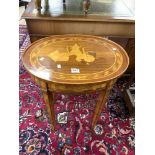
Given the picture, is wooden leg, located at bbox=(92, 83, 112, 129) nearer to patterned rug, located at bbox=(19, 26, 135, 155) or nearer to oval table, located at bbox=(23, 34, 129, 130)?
oval table, located at bbox=(23, 34, 129, 130)

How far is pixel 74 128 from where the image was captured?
132cm

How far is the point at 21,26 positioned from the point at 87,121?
1.71 metres

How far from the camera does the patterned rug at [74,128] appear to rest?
1189 millimetres

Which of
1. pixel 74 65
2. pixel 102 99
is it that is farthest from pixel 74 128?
pixel 74 65

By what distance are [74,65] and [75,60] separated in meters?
0.05

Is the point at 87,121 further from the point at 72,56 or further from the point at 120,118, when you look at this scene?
the point at 72,56

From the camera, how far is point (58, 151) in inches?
46.1

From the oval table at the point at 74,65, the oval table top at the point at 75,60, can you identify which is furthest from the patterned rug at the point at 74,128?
the oval table top at the point at 75,60

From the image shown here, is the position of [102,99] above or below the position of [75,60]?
below

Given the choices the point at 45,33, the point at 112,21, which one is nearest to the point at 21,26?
the point at 45,33

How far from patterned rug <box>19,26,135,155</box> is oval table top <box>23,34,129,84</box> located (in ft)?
1.71

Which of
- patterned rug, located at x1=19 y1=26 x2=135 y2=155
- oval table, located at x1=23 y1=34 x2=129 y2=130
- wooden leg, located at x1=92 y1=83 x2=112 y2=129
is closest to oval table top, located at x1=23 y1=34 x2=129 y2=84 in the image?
oval table, located at x1=23 y1=34 x2=129 y2=130

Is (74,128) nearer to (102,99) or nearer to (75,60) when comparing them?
(102,99)

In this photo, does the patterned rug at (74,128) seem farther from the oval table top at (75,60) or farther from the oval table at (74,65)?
the oval table top at (75,60)
